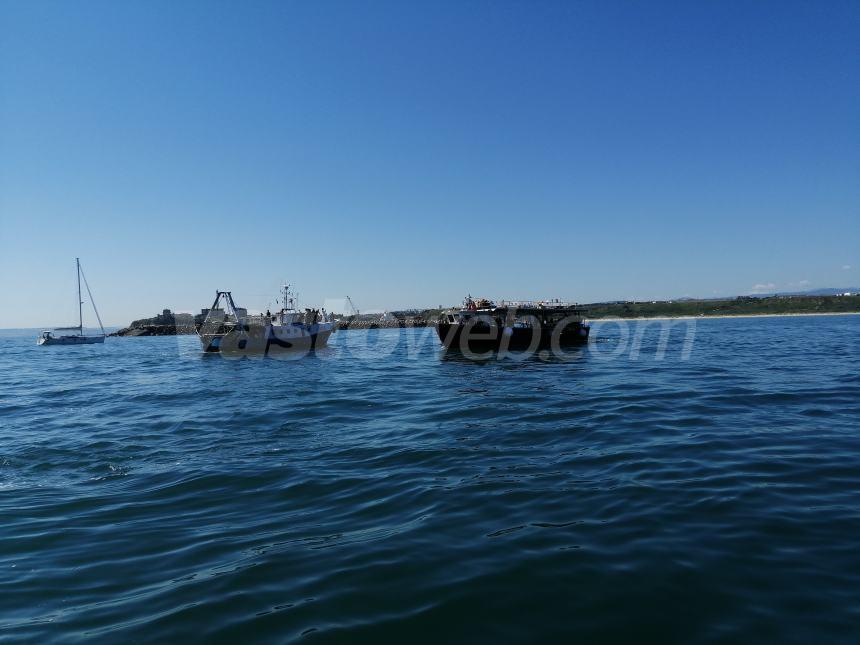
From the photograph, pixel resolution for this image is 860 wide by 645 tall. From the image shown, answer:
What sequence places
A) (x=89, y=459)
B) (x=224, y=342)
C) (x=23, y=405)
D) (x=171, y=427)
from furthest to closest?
1. (x=224, y=342)
2. (x=23, y=405)
3. (x=171, y=427)
4. (x=89, y=459)

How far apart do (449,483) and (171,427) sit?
33.6ft

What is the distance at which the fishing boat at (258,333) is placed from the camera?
49125mm

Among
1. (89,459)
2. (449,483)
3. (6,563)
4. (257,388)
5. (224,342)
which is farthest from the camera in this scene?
(224,342)

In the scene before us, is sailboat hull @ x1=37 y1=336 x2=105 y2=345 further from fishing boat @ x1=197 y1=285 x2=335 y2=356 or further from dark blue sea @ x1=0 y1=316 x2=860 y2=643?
dark blue sea @ x1=0 y1=316 x2=860 y2=643

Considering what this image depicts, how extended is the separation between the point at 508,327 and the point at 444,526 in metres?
40.1

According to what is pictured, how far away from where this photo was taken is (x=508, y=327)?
45.7 meters

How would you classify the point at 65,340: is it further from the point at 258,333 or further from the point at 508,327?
the point at 508,327

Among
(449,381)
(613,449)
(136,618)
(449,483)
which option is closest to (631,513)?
(449,483)

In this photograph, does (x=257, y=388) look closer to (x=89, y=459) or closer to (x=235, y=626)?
(x=89, y=459)

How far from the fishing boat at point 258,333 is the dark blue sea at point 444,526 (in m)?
34.9

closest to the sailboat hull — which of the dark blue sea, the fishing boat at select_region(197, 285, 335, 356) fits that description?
the fishing boat at select_region(197, 285, 335, 356)

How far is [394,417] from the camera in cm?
1472

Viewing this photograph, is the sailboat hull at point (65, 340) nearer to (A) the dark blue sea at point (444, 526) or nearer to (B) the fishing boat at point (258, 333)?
(B) the fishing boat at point (258, 333)

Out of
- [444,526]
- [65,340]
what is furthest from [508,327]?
[65,340]
